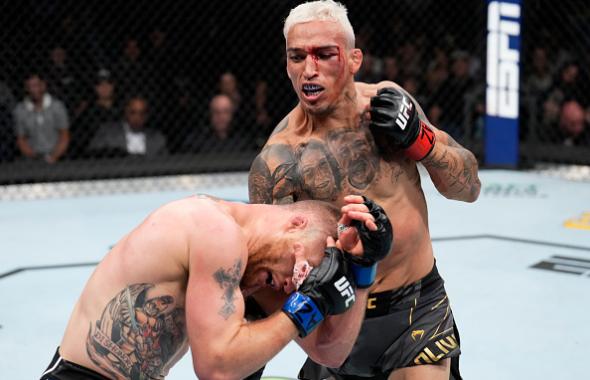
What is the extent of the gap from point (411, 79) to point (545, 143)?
1279mm

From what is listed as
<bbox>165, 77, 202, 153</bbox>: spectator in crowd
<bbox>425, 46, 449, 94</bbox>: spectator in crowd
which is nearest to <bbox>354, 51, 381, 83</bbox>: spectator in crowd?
<bbox>425, 46, 449, 94</bbox>: spectator in crowd

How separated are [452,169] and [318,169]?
377 mm

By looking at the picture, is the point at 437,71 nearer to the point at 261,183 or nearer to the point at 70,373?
the point at 261,183

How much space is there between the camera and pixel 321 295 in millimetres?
1832

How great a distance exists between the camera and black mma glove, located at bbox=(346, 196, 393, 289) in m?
1.84

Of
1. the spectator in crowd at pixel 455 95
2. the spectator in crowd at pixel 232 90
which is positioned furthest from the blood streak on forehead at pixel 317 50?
the spectator in crowd at pixel 455 95

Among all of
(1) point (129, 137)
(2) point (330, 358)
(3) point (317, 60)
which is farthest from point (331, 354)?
(1) point (129, 137)

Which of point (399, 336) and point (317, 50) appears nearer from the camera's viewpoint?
point (317, 50)

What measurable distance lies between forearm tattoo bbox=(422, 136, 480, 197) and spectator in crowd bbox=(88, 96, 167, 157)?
442 cm

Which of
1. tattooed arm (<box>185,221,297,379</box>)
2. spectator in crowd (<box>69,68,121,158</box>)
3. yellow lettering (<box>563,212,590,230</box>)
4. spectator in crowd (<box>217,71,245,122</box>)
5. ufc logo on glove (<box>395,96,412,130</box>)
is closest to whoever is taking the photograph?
tattooed arm (<box>185,221,297,379</box>)

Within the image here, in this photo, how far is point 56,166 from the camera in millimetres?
6367

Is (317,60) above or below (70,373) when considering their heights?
above

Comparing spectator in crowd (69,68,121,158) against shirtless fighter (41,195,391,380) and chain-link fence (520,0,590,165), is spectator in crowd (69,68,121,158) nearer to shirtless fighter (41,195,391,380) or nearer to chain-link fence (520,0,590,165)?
chain-link fence (520,0,590,165)

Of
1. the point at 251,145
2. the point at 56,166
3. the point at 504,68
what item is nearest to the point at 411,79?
the point at 504,68
